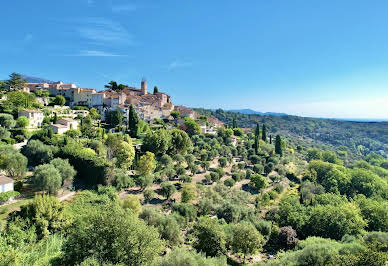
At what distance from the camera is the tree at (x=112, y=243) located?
53.2 feet

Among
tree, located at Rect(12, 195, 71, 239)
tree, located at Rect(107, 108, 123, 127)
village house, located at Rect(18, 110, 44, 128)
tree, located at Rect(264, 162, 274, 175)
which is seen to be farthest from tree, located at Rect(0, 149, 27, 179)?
tree, located at Rect(264, 162, 274, 175)

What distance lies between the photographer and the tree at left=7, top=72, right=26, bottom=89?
6112 centimetres

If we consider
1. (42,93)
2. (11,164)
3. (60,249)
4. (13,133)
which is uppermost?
(42,93)

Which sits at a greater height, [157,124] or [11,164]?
[157,124]

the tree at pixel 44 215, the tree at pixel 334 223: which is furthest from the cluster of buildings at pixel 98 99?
the tree at pixel 334 223

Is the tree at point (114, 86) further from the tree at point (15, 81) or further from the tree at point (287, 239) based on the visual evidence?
the tree at point (287, 239)

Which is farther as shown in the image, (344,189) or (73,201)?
(344,189)

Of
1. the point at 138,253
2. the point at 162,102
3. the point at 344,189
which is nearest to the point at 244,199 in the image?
the point at 138,253

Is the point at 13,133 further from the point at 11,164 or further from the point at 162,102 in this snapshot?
the point at 162,102

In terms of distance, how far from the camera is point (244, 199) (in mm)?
37812

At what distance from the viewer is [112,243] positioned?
16453mm

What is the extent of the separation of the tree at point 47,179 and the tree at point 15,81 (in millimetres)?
47924

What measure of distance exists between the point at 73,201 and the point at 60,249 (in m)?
10.3

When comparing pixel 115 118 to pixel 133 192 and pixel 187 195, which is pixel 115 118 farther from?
pixel 187 195
